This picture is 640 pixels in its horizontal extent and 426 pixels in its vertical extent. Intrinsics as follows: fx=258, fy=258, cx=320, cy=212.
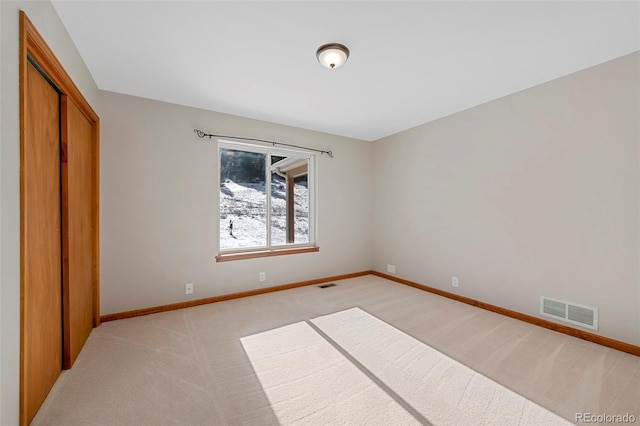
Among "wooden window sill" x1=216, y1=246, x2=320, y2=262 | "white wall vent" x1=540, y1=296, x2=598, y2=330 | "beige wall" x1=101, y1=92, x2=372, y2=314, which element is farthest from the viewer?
"wooden window sill" x1=216, y1=246, x2=320, y2=262

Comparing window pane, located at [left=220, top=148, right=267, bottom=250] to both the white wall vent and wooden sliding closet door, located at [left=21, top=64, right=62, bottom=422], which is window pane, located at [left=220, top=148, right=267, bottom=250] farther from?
the white wall vent

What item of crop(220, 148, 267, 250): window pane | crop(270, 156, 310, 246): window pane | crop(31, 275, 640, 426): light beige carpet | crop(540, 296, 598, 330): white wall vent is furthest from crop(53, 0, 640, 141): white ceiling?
crop(31, 275, 640, 426): light beige carpet

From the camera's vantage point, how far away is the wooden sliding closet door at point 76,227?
6.08 feet

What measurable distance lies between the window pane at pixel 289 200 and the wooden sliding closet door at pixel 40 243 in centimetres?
236

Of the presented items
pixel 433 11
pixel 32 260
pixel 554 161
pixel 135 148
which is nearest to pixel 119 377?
pixel 32 260

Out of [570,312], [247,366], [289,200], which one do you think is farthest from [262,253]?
[570,312]

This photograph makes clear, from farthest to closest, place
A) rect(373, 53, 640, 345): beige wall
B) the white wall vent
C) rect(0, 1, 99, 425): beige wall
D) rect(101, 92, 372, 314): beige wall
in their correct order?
1. rect(101, 92, 372, 314): beige wall
2. the white wall vent
3. rect(373, 53, 640, 345): beige wall
4. rect(0, 1, 99, 425): beige wall

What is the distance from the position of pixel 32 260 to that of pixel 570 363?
142 inches

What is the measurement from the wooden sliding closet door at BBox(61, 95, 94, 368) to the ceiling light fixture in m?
1.90

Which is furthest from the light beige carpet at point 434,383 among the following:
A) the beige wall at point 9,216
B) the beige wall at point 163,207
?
the beige wall at point 9,216

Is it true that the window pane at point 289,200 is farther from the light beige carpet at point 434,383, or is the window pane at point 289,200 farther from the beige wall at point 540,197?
the light beige carpet at point 434,383

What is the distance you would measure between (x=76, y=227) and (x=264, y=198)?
208cm

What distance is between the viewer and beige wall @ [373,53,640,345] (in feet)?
7.04

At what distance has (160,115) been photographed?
294cm
